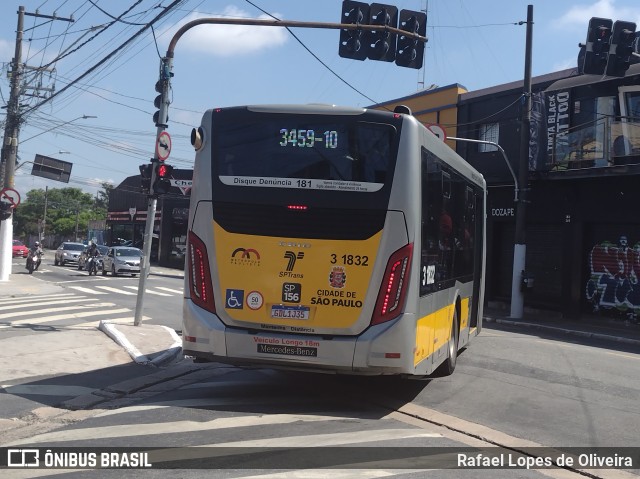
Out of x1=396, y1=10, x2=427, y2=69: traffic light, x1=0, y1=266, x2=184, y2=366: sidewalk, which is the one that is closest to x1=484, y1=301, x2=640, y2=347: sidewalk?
x1=396, y1=10, x2=427, y2=69: traffic light

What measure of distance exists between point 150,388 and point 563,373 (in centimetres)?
675

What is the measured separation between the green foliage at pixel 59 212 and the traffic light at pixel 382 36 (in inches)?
3807

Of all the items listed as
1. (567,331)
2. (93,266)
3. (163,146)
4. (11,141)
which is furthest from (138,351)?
(93,266)

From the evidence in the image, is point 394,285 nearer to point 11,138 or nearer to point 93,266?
point 11,138

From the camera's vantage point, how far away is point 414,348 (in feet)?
24.2

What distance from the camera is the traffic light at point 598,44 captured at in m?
13.3

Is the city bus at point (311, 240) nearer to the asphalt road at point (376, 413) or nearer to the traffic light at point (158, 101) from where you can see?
the asphalt road at point (376, 413)

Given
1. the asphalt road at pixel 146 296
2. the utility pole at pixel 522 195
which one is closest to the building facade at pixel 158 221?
the asphalt road at pixel 146 296

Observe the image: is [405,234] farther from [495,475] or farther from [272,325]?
[495,475]

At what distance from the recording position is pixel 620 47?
521 inches

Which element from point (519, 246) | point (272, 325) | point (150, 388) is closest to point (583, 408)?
point (272, 325)

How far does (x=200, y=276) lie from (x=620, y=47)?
1005 cm

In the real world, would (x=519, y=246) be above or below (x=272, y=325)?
above

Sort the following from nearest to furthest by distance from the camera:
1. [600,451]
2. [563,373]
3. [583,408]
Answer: [600,451], [583,408], [563,373]
